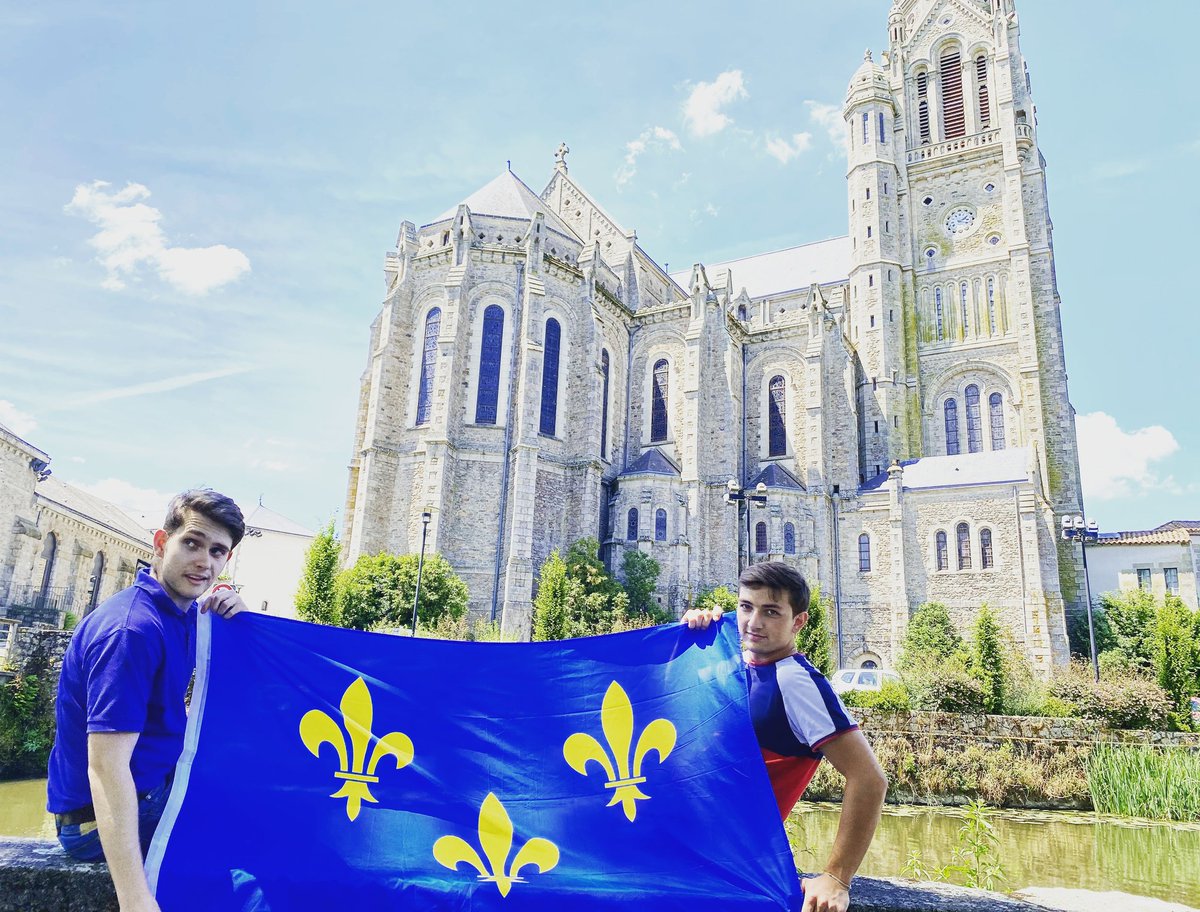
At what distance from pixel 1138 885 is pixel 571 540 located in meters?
22.5

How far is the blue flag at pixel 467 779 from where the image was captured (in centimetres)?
294

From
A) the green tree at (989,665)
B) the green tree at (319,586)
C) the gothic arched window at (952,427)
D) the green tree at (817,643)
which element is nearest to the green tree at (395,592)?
the green tree at (319,586)

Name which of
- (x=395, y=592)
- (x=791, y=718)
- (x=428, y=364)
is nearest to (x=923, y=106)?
(x=428, y=364)

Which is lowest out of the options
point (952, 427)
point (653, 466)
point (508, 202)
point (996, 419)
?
point (653, 466)

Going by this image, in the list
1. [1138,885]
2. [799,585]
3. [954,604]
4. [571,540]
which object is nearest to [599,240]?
[571,540]

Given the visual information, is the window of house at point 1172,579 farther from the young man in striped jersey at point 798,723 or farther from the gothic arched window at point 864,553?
the young man in striped jersey at point 798,723

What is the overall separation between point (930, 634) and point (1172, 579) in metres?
11.8

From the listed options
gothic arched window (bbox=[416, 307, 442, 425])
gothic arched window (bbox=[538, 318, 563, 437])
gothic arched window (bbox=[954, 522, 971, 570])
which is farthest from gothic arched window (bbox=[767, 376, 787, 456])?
gothic arched window (bbox=[416, 307, 442, 425])

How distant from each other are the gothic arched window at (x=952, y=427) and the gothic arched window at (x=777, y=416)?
885 cm

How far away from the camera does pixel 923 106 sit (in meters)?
45.0

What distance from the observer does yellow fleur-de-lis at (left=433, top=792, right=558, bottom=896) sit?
3047 mm

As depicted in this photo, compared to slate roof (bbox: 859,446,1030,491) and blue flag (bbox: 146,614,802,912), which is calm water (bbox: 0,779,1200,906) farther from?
slate roof (bbox: 859,446,1030,491)

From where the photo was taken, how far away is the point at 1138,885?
31.0ft

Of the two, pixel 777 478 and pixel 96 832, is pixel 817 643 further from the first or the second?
pixel 96 832
